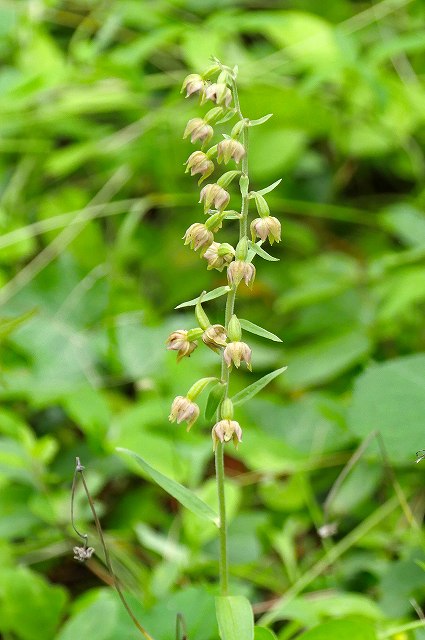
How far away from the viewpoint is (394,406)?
1120 millimetres

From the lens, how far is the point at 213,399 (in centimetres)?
78

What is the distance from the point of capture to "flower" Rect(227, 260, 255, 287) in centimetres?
72

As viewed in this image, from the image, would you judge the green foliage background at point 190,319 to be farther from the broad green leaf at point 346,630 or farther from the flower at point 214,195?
the flower at point 214,195

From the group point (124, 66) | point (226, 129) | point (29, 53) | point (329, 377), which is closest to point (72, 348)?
point (329, 377)

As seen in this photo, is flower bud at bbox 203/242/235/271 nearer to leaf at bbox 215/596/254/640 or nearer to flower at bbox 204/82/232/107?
flower at bbox 204/82/232/107

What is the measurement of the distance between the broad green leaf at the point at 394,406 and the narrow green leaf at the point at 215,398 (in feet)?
1.15

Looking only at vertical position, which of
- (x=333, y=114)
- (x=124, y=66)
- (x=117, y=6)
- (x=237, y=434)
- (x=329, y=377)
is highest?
(x=117, y=6)

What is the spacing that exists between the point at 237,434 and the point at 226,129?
1321 mm

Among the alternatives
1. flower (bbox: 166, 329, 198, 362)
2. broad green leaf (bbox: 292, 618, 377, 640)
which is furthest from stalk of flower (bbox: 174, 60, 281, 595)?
broad green leaf (bbox: 292, 618, 377, 640)

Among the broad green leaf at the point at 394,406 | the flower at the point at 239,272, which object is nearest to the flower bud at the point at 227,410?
the flower at the point at 239,272

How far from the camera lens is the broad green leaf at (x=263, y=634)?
0.85 m

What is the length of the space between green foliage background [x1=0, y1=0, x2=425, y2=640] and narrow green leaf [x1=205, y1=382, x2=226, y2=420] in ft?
0.92

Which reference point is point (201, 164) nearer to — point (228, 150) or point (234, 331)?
point (228, 150)

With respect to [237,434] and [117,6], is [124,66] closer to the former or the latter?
[117,6]
